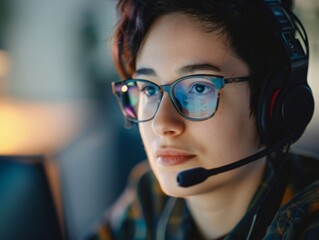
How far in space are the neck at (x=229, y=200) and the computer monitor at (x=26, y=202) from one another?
406 millimetres

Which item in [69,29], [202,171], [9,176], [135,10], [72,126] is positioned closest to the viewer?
[202,171]

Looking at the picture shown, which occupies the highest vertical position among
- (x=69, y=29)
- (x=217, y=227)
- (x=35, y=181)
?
(x=69, y=29)

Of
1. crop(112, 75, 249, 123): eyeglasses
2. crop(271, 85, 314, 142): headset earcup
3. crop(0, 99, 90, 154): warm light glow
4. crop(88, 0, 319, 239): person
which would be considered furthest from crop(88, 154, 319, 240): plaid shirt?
crop(0, 99, 90, 154): warm light glow

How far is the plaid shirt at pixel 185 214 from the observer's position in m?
0.87

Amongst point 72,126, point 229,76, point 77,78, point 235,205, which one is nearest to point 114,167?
point 72,126

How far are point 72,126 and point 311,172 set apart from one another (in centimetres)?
119

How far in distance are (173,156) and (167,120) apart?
0.08m

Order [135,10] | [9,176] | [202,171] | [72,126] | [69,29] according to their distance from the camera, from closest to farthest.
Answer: [202,171] < [135,10] < [9,176] < [72,126] < [69,29]

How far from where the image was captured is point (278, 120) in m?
0.92

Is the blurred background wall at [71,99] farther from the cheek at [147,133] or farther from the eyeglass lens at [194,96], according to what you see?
the eyeglass lens at [194,96]

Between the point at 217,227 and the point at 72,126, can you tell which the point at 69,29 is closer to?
the point at 72,126

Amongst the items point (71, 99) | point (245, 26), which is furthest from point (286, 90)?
point (71, 99)

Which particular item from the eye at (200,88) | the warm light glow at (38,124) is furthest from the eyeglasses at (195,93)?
the warm light glow at (38,124)

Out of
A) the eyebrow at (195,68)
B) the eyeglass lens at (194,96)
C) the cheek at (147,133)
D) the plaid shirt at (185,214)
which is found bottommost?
the plaid shirt at (185,214)
